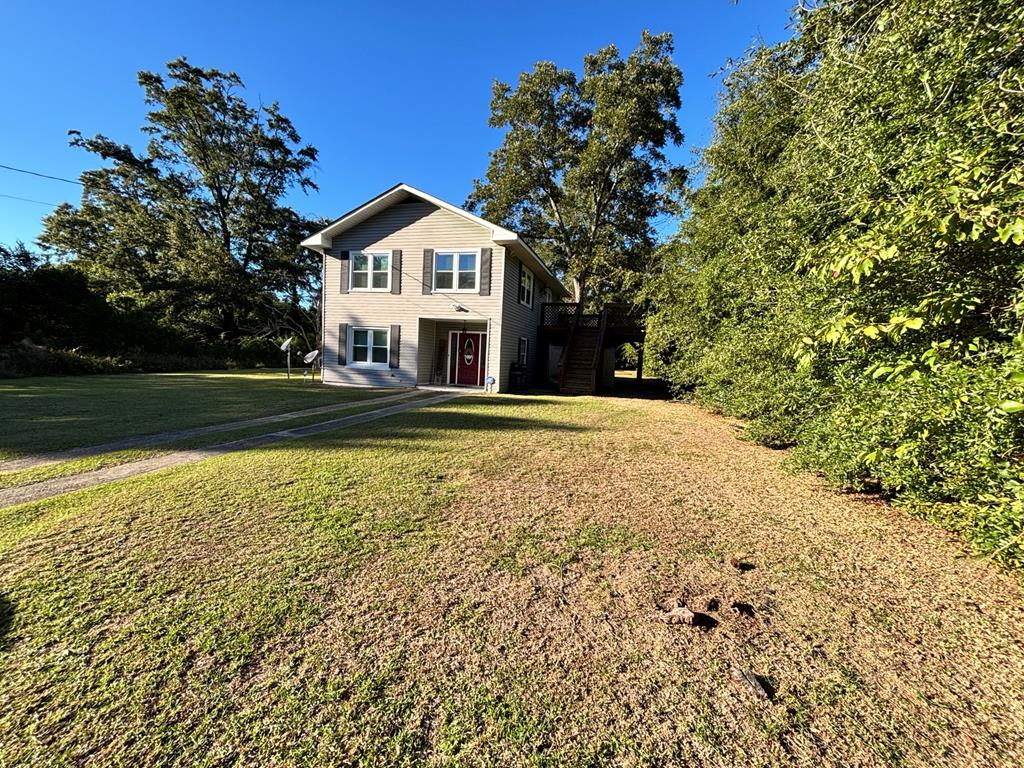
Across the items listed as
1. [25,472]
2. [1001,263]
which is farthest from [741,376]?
[25,472]

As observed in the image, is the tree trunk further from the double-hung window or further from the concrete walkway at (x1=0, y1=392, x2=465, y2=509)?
the concrete walkway at (x1=0, y1=392, x2=465, y2=509)

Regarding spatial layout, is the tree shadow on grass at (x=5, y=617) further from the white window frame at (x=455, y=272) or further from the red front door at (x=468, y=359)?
the red front door at (x=468, y=359)

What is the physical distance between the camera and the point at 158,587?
256 cm

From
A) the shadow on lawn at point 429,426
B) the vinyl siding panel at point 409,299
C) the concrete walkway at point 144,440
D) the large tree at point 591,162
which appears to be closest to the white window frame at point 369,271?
the vinyl siding panel at point 409,299

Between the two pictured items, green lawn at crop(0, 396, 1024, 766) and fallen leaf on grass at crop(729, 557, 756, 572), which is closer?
green lawn at crop(0, 396, 1024, 766)

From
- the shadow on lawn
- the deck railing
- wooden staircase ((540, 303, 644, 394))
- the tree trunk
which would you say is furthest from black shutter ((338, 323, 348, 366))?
the tree trunk

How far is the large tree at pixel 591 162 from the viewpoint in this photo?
2258 cm

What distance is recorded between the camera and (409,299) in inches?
603

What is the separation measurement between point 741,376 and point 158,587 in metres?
7.79

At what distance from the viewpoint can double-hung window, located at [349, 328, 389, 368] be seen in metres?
15.9

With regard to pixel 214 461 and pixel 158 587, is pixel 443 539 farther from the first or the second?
pixel 214 461

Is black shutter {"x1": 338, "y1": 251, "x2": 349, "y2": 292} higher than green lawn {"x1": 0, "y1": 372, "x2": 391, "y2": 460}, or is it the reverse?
black shutter {"x1": 338, "y1": 251, "x2": 349, "y2": 292}

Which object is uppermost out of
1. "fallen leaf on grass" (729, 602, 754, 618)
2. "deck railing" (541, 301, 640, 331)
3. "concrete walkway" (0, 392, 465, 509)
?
"deck railing" (541, 301, 640, 331)

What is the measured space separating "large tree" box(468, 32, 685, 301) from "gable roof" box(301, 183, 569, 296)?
31.3 ft
